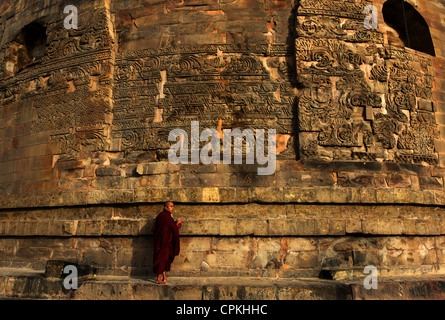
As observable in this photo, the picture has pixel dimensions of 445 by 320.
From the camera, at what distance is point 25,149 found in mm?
8039

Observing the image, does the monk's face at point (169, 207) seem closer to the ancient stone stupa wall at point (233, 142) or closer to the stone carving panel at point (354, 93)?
the ancient stone stupa wall at point (233, 142)

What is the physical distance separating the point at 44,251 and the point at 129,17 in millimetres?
4944

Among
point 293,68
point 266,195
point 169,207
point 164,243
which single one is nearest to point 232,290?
point 164,243

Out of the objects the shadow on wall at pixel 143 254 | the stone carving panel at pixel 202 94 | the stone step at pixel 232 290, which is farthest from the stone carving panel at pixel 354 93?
the shadow on wall at pixel 143 254

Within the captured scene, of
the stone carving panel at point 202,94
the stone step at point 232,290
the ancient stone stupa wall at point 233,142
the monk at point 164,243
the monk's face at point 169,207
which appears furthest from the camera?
the stone carving panel at point 202,94

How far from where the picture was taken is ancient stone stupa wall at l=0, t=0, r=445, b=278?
6203mm

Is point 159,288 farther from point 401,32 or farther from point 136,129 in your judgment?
point 401,32

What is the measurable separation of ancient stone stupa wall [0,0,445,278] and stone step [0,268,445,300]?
944 millimetres

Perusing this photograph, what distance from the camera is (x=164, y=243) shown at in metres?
5.58

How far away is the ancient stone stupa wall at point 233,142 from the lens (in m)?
6.20

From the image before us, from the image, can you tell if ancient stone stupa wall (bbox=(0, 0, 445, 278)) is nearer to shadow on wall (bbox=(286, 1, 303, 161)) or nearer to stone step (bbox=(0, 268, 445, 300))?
shadow on wall (bbox=(286, 1, 303, 161))

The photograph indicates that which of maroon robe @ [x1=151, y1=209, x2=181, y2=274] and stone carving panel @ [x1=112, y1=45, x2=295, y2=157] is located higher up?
stone carving panel @ [x1=112, y1=45, x2=295, y2=157]

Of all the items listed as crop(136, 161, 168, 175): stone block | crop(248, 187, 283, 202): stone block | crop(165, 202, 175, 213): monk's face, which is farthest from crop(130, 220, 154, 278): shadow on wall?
crop(248, 187, 283, 202): stone block
